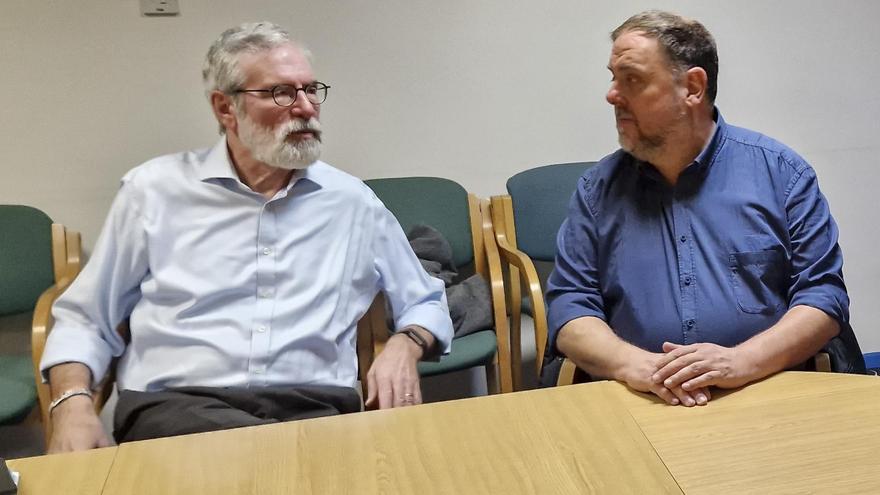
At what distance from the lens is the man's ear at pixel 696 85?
5.56 feet

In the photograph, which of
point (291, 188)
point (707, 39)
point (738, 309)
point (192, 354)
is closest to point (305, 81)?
point (291, 188)

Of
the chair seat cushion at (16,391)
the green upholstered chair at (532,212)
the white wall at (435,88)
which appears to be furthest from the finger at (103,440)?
the green upholstered chair at (532,212)

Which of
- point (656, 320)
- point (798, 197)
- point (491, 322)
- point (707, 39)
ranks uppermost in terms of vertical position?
point (707, 39)

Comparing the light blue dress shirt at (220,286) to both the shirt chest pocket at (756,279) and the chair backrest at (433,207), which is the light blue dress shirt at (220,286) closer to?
the shirt chest pocket at (756,279)

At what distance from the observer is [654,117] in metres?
1.69

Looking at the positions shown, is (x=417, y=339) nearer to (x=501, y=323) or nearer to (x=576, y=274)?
(x=576, y=274)

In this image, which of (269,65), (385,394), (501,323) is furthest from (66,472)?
(501,323)

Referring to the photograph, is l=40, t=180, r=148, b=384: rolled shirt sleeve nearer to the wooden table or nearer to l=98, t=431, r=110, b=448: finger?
l=98, t=431, r=110, b=448: finger

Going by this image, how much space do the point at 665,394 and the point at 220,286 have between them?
3.23ft

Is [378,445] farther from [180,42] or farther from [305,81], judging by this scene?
[180,42]

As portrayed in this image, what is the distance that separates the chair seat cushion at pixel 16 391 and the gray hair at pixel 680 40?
195cm

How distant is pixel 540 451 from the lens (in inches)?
43.1

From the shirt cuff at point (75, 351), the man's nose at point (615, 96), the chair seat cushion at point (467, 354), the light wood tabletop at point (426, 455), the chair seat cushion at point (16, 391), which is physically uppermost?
the man's nose at point (615, 96)

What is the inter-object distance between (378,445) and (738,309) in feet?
2.97
